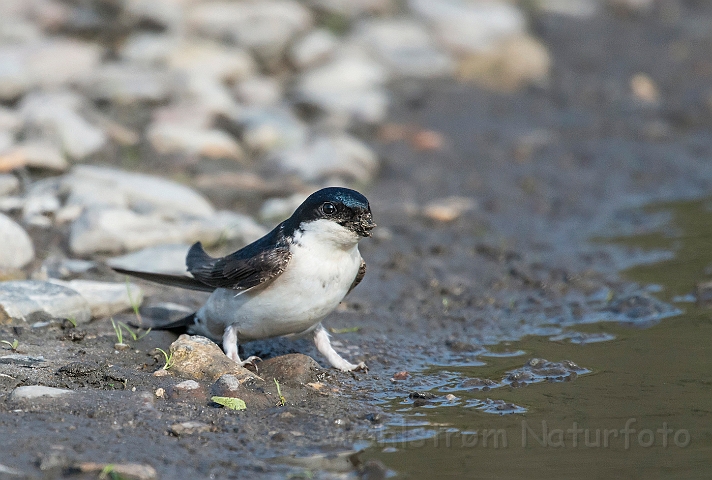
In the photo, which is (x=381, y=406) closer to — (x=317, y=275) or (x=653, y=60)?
(x=317, y=275)

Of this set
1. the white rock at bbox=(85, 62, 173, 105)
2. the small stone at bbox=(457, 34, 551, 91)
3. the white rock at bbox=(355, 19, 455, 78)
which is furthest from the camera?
the small stone at bbox=(457, 34, 551, 91)

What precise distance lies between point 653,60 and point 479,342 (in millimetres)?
7879

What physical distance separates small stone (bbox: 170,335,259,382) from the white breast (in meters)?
0.23

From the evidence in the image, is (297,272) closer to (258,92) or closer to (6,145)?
(6,145)

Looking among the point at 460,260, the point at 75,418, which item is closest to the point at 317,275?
the point at 75,418

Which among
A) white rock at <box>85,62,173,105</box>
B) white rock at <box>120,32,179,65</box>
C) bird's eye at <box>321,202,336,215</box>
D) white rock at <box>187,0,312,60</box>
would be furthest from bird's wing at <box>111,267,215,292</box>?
white rock at <box>187,0,312,60</box>

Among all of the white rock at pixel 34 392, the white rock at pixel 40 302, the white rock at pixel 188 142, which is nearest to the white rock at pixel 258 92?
the white rock at pixel 188 142

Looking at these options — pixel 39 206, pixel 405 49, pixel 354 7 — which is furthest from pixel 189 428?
pixel 354 7

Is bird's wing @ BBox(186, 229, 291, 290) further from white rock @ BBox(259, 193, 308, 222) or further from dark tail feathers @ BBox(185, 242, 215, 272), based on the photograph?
white rock @ BBox(259, 193, 308, 222)

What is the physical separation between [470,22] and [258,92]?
10.8 ft

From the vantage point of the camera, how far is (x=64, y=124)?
799 cm

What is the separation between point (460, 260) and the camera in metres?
7.25

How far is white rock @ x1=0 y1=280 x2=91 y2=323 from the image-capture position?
16.7 feet

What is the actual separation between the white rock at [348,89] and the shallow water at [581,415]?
4617mm
